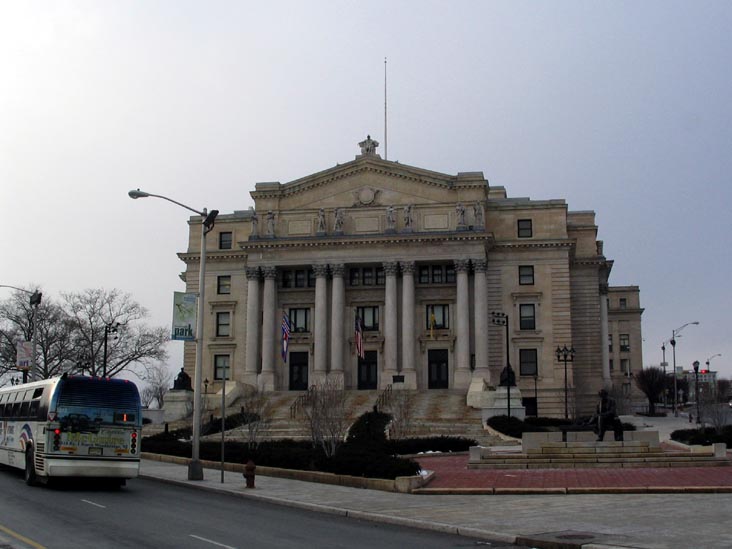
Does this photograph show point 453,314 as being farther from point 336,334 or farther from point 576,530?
point 576,530

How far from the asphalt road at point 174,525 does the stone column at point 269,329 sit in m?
43.7

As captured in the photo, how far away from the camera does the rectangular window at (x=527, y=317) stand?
68.9 metres

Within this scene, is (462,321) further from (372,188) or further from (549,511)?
(549,511)

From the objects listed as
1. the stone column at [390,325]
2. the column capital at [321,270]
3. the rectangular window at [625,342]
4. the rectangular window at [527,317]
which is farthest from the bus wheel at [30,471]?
the rectangular window at [625,342]

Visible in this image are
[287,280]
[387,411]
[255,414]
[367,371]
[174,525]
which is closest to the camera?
[174,525]

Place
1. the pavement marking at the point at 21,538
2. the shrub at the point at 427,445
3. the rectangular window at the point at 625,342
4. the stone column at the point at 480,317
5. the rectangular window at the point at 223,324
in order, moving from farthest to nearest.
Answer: the rectangular window at the point at 625,342 < the rectangular window at the point at 223,324 < the stone column at the point at 480,317 < the shrub at the point at 427,445 < the pavement marking at the point at 21,538

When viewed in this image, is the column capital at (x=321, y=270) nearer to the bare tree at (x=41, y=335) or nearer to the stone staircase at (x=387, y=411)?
the stone staircase at (x=387, y=411)

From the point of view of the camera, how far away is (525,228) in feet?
231

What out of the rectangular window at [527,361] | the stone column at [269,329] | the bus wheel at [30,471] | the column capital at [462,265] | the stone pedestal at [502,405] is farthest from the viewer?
the stone column at [269,329]

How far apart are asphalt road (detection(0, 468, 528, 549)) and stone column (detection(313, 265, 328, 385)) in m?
43.4

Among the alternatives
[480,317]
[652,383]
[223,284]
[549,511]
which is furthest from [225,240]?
[549,511]

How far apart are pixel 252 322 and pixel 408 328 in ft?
43.6

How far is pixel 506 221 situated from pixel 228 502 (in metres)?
50.4

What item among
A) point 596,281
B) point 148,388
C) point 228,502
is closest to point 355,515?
point 228,502
